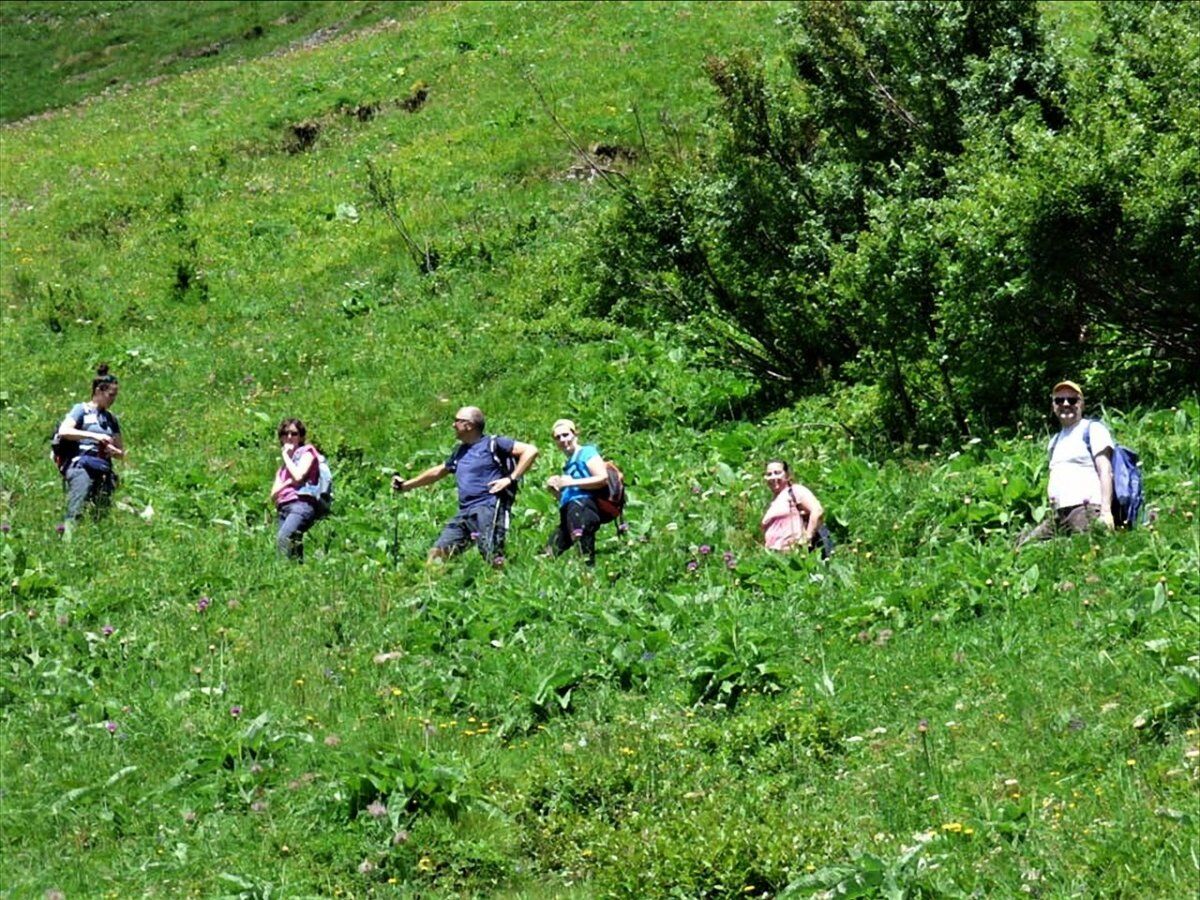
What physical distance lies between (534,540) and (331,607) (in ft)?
7.43

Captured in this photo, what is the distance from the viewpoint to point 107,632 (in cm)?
1070

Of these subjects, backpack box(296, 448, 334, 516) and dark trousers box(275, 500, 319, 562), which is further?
backpack box(296, 448, 334, 516)

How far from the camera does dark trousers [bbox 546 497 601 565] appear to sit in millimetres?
12062

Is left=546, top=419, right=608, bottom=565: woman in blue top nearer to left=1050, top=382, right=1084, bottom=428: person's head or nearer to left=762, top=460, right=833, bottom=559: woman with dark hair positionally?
left=762, top=460, right=833, bottom=559: woman with dark hair

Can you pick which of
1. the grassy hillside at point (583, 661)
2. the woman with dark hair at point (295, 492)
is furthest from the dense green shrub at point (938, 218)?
the woman with dark hair at point (295, 492)

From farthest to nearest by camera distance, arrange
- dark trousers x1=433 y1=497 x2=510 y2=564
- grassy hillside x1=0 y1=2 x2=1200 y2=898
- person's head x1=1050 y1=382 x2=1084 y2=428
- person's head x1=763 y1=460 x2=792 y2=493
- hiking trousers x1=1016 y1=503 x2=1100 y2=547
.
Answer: dark trousers x1=433 y1=497 x2=510 y2=564, person's head x1=763 y1=460 x2=792 y2=493, person's head x1=1050 y1=382 x2=1084 y2=428, hiking trousers x1=1016 y1=503 x2=1100 y2=547, grassy hillside x1=0 y1=2 x2=1200 y2=898

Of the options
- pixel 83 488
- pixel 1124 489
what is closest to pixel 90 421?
pixel 83 488

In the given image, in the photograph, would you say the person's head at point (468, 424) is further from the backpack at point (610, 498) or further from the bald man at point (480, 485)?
the backpack at point (610, 498)

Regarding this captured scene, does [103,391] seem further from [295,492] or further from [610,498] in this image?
[610,498]

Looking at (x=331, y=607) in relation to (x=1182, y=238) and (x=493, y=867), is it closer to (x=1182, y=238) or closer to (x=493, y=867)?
(x=493, y=867)

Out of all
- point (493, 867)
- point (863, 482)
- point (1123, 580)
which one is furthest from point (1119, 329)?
point (493, 867)

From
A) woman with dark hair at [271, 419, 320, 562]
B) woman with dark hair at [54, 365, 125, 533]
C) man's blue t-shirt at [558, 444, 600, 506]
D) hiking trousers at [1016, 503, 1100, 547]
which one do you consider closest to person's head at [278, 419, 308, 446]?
woman with dark hair at [271, 419, 320, 562]

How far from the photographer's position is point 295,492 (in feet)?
43.6

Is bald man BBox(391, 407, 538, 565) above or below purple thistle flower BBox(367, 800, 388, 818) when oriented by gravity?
below
